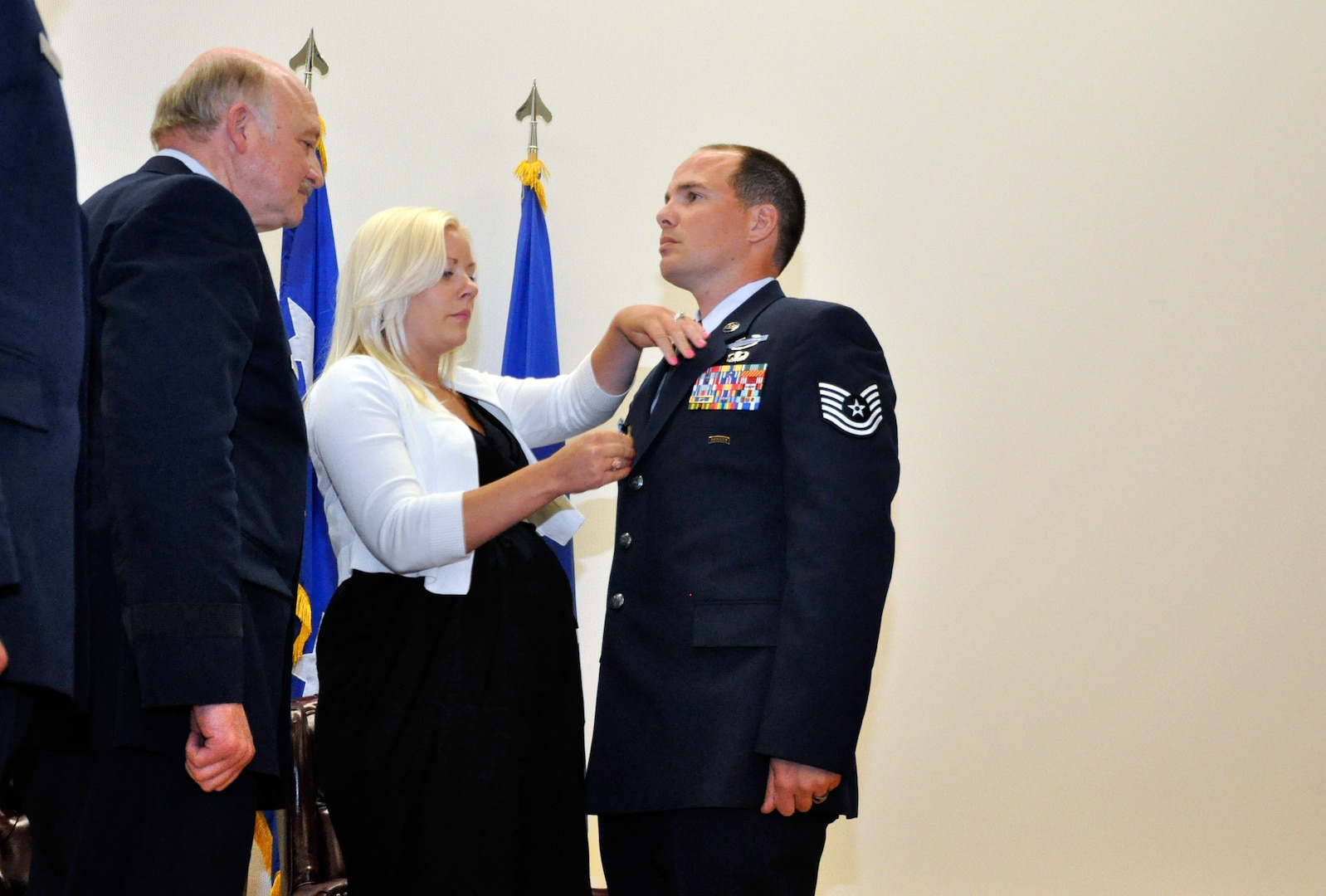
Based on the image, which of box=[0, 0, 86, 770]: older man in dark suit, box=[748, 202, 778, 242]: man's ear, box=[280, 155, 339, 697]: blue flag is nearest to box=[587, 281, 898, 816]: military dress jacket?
box=[748, 202, 778, 242]: man's ear

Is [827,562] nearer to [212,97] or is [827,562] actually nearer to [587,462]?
[587,462]

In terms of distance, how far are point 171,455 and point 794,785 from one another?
97cm

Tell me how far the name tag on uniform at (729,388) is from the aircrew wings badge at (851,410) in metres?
0.12

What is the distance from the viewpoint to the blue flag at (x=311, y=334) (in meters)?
3.24

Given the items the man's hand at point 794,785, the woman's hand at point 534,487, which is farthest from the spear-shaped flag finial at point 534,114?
the man's hand at point 794,785

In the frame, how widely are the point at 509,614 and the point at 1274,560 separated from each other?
11.2 feet

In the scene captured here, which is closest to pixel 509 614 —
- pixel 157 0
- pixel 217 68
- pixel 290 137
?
pixel 290 137

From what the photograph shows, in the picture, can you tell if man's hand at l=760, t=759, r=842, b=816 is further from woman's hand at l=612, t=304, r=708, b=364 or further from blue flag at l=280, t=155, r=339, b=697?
blue flag at l=280, t=155, r=339, b=697

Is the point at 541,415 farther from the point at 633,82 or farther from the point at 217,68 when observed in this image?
the point at 633,82

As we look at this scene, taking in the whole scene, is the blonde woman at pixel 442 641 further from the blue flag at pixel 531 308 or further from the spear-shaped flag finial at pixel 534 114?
the spear-shaped flag finial at pixel 534 114

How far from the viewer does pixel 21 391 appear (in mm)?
1006

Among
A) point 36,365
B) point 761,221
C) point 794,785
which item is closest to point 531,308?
point 761,221

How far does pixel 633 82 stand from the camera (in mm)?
4176

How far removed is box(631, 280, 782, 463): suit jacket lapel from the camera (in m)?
1.98
